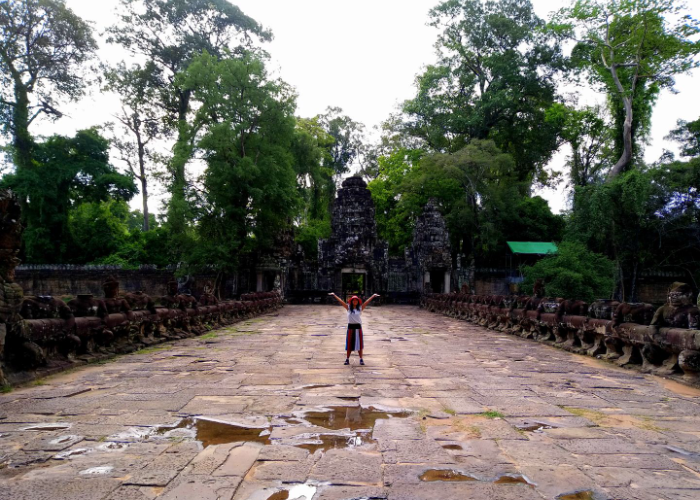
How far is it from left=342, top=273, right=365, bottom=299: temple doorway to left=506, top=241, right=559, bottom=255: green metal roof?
32.9ft

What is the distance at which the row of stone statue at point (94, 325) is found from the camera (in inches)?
221

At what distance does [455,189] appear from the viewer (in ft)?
107

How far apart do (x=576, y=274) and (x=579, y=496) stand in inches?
799

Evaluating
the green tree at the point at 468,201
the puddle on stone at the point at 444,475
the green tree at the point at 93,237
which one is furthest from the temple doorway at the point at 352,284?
the puddle on stone at the point at 444,475

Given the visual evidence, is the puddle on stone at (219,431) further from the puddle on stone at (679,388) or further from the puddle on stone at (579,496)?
the puddle on stone at (679,388)

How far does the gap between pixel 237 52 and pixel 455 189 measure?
17.4m

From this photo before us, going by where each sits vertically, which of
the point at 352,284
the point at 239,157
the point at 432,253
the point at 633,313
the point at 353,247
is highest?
the point at 239,157

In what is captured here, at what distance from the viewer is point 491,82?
33.4m

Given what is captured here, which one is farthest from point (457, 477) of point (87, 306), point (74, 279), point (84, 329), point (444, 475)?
point (74, 279)

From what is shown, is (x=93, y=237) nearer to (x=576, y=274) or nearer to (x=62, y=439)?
(x=576, y=274)

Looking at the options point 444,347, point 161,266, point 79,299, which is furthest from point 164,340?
point 161,266

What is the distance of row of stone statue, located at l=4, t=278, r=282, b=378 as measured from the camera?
5.62 meters

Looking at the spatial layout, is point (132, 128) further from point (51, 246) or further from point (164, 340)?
point (164, 340)

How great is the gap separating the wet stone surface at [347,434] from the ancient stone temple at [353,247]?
21176mm
